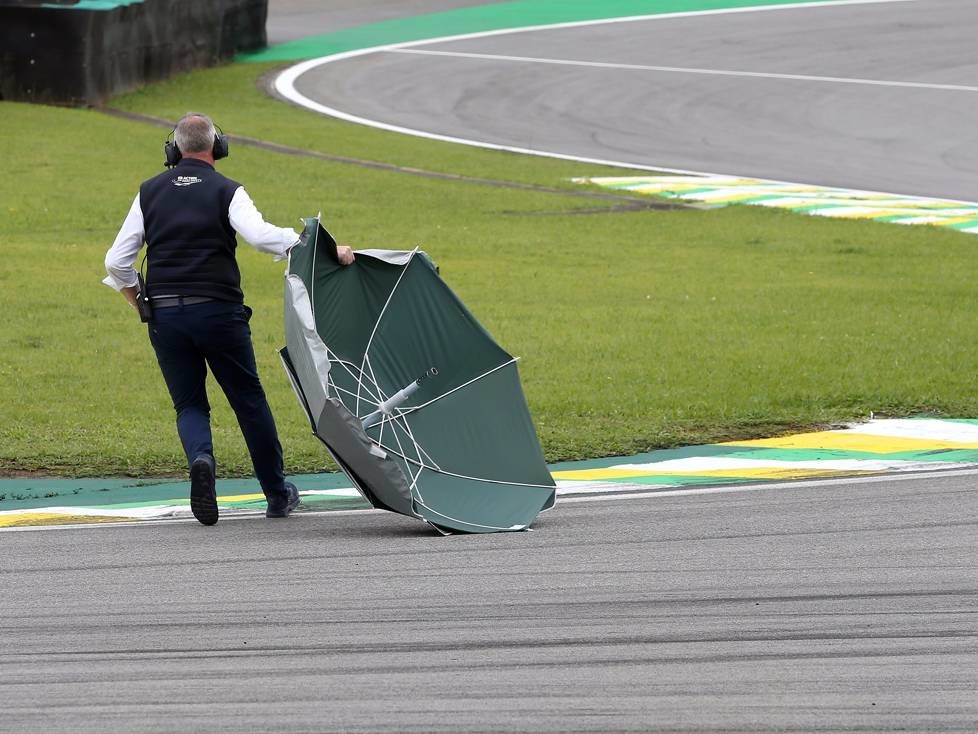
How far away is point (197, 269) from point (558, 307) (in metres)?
6.91

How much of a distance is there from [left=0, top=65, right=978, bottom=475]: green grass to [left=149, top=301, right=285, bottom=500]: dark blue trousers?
5.01ft

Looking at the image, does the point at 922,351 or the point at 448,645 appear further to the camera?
the point at 922,351

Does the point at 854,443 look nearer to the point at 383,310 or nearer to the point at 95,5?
the point at 383,310

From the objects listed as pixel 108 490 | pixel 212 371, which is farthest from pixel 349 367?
pixel 108 490

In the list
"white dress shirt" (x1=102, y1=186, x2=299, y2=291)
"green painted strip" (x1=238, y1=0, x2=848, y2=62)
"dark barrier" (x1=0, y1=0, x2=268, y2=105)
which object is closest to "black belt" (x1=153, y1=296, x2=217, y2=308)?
"white dress shirt" (x1=102, y1=186, x2=299, y2=291)

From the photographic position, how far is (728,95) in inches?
1213

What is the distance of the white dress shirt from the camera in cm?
729

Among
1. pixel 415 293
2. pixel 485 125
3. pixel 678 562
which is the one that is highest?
pixel 415 293

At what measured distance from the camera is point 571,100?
100 ft

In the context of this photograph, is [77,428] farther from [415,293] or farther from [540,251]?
[540,251]

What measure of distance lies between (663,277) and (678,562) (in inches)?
353

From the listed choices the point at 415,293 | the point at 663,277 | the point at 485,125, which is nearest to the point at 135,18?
the point at 485,125

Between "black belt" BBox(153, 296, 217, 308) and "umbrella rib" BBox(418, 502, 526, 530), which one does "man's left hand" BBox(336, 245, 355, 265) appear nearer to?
"black belt" BBox(153, 296, 217, 308)

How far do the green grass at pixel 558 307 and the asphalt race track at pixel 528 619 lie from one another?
2028 mm
